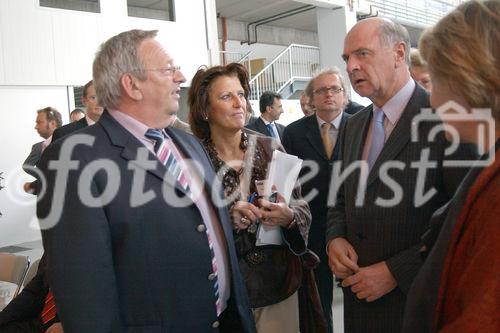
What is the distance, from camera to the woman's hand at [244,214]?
187cm

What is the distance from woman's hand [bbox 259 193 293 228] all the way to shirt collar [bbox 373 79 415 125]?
22.0 inches

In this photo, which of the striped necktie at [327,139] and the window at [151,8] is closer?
the striped necktie at [327,139]

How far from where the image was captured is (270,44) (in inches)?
682

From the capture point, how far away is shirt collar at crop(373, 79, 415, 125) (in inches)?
67.0

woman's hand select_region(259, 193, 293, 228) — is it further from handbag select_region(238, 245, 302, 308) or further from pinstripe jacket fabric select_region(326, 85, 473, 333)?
pinstripe jacket fabric select_region(326, 85, 473, 333)

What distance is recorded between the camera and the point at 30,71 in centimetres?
732

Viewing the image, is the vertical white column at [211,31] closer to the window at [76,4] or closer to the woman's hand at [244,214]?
the window at [76,4]

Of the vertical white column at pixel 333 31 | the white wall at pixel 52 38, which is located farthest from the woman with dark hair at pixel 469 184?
the vertical white column at pixel 333 31

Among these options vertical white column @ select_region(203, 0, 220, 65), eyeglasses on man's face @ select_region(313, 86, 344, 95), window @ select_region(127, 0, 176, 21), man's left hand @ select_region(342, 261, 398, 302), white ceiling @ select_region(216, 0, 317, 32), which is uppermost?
white ceiling @ select_region(216, 0, 317, 32)

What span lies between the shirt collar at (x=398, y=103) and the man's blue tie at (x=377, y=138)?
0.13 feet

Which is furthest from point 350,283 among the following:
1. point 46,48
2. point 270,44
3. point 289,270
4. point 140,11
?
point 270,44

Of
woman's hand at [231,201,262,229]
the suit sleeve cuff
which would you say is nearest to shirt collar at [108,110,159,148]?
woman's hand at [231,201,262,229]

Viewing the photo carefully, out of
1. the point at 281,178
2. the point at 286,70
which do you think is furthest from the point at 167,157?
the point at 286,70

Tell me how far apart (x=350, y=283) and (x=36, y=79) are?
7047 millimetres
